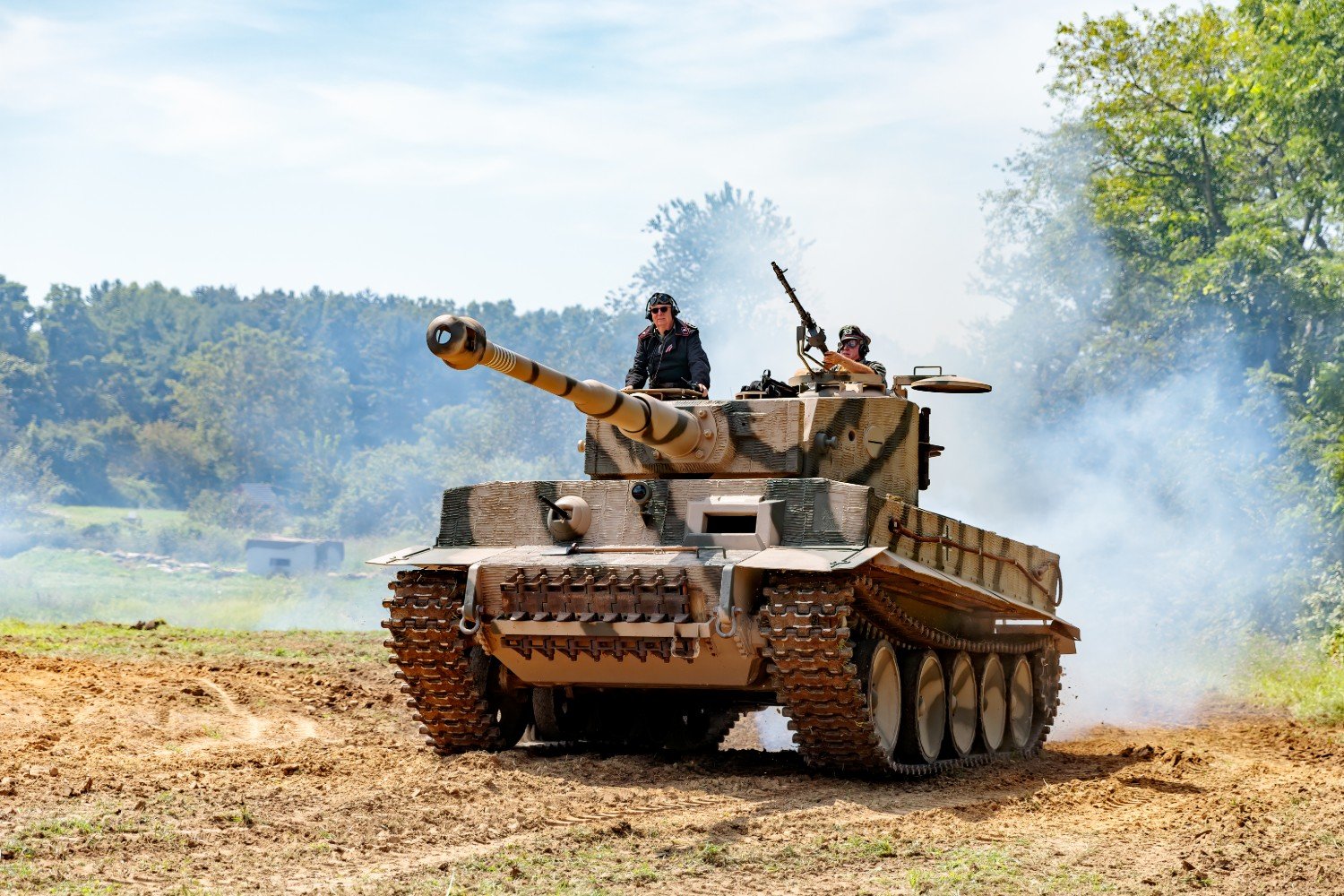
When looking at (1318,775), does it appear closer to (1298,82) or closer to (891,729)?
(891,729)

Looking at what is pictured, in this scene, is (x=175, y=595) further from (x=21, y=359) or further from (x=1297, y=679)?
(x=1297, y=679)

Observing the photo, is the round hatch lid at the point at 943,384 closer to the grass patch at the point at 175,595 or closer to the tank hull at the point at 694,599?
the tank hull at the point at 694,599

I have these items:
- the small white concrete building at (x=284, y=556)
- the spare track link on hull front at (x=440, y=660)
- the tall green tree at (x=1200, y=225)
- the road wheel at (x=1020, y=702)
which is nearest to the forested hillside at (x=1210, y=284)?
the tall green tree at (x=1200, y=225)

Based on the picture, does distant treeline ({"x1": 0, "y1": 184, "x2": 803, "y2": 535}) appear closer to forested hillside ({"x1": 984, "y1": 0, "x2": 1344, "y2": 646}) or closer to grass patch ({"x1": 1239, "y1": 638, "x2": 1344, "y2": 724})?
forested hillside ({"x1": 984, "y1": 0, "x2": 1344, "y2": 646})

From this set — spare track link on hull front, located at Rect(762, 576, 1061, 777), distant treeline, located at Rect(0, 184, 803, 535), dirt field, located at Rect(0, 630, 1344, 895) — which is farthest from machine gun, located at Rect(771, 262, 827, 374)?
distant treeline, located at Rect(0, 184, 803, 535)

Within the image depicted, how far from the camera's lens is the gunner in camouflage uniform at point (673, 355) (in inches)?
580

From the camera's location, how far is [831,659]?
1116 cm

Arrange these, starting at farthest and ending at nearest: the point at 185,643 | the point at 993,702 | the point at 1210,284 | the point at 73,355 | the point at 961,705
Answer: the point at 73,355
the point at 1210,284
the point at 185,643
the point at 993,702
the point at 961,705

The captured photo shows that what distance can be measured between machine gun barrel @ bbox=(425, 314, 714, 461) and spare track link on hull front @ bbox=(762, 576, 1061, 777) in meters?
1.57

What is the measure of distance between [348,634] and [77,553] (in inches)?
743

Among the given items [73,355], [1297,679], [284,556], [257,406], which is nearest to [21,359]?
[73,355]

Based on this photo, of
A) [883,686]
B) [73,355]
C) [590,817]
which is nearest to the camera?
[590,817]

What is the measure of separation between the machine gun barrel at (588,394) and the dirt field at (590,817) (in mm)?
2423

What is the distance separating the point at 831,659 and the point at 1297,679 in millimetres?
12076
